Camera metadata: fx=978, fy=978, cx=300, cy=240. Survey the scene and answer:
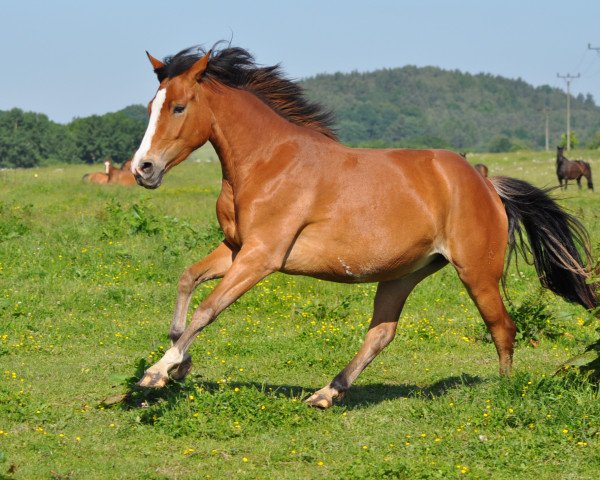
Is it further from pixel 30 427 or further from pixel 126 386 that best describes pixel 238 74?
pixel 30 427

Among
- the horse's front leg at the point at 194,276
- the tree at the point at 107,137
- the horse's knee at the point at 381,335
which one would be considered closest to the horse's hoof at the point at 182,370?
the horse's front leg at the point at 194,276

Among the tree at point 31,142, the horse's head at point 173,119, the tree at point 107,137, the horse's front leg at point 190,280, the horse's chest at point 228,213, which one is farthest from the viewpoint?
the tree at point 31,142

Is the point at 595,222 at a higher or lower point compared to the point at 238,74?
lower

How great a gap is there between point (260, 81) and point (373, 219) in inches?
55.6

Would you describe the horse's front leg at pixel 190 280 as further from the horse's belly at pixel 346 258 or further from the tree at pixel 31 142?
the tree at pixel 31 142

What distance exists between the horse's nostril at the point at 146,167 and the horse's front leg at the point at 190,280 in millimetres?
788

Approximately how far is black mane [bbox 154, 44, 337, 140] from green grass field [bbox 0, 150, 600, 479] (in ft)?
→ 6.92

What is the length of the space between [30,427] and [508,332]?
12.5 ft

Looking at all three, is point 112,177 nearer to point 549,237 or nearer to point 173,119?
point 549,237

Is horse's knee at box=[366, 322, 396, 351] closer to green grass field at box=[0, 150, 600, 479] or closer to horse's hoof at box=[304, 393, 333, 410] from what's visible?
green grass field at box=[0, 150, 600, 479]

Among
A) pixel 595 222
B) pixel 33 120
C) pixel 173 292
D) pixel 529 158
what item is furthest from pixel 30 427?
pixel 33 120

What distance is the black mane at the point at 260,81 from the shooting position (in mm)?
7109

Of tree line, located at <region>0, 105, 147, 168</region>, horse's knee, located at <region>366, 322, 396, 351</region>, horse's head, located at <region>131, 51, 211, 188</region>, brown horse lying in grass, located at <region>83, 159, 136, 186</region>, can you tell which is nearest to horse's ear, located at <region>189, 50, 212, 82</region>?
A: horse's head, located at <region>131, 51, 211, 188</region>

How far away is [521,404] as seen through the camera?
675cm
